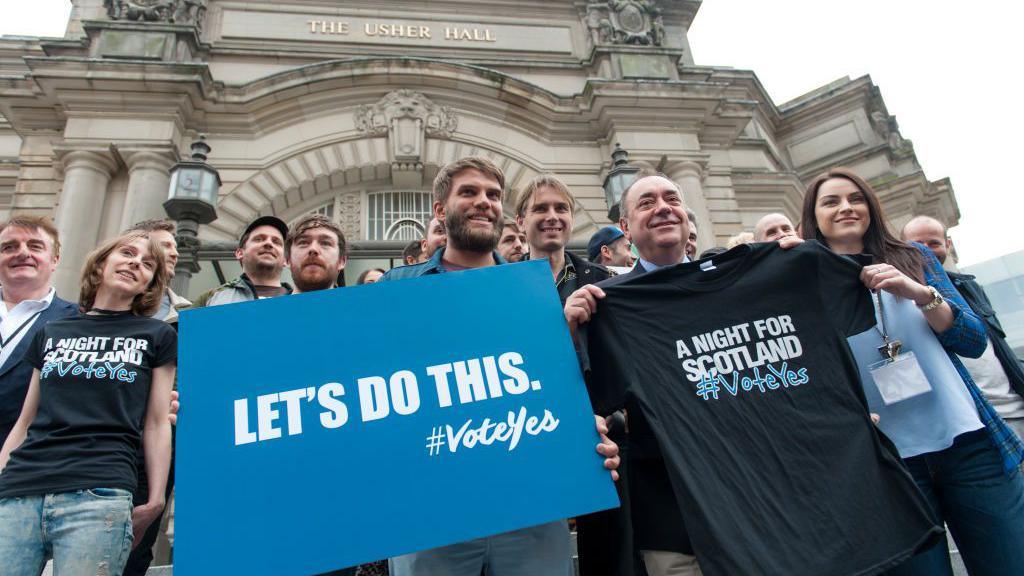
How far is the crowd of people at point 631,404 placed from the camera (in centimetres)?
228

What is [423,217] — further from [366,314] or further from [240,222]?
[366,314]

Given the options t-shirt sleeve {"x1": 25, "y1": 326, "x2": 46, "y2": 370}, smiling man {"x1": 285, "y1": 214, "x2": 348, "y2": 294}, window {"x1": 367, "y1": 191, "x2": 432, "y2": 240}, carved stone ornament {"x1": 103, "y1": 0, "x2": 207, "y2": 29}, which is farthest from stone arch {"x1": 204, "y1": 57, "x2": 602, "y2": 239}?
t-shirt sleeve {"x1": 25, "y1": 326, "x2": 46, "y2": 370}

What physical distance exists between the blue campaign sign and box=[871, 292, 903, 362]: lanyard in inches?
58.6

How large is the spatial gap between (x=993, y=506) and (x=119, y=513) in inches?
150

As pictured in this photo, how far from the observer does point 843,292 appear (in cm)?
266

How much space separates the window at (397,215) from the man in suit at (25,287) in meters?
8.09

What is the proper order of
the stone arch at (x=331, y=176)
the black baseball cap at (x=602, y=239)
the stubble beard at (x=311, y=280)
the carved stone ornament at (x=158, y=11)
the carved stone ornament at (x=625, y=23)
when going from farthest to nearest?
the carved stone ornament at (x=625, y=23) → the carved stone ornament at (x=158, y=11) → the stone arch at (x=331, y=176) → the black baseball cap at (x=602, y=239) → the stubble beard at (x=311, y=280)

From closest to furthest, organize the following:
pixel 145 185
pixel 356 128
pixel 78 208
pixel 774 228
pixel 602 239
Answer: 1. pixel 774 228
2. pixel 602 239
3. pixel 78 208
4. pixel 145 185
5. pixel 356 128

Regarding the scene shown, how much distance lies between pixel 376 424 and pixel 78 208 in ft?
35.4

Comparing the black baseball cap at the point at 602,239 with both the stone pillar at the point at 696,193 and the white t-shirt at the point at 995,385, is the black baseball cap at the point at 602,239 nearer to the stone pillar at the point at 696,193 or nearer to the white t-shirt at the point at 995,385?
the white t-shirt at the point at 995,385

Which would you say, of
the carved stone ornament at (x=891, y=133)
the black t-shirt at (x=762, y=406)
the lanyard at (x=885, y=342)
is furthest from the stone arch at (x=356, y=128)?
the carved stone ornament at (x=891, y=133)

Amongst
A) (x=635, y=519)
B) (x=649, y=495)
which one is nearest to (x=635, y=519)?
(x=635, y=519)

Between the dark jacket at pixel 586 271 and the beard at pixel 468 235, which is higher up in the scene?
the beard at pixel 468 235

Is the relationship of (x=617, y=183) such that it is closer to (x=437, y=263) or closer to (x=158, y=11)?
(x=437, y=263)
